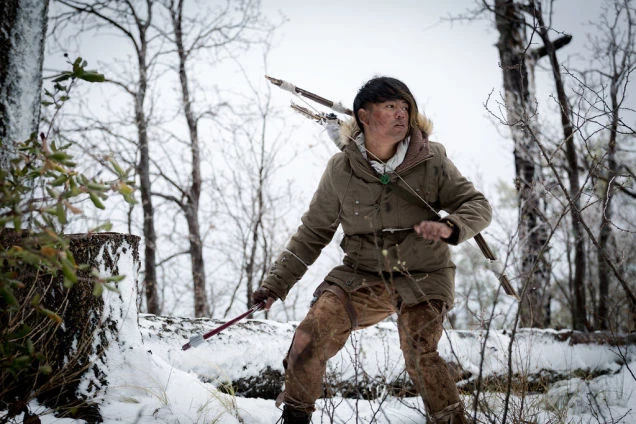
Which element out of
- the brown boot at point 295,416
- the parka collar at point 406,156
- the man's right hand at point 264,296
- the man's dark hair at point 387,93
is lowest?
the brown boot at point 295,416

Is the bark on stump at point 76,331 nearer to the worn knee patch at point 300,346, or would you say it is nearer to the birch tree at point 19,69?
the birch tree at point 19,69

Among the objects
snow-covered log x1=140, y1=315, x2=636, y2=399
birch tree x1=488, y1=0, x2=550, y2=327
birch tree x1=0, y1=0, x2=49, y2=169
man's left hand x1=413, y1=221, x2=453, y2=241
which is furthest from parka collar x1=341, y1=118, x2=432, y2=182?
birch tree x1=488, y1=0, x2=550, y2=327

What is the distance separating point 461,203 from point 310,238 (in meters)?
0.95

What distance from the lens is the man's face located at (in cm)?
260

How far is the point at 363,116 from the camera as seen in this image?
2789 millimetres

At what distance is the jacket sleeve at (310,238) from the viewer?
274cm

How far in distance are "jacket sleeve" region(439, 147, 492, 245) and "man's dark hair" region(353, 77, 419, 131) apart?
1.03 ft

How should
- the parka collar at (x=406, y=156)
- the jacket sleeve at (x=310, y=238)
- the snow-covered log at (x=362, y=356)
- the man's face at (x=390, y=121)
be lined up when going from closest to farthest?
the parka collar at (x=406, y=156) < the man's face at (x=390, y=121) < the jacket sleeve at (x=310, y=238) < the snow-covered log at (x=362, y=356)

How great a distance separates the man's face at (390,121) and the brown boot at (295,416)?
158 cm

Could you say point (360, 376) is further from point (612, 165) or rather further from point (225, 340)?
point (612, 165)

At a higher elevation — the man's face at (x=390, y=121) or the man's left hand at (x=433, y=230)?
the man's face at (x=390, y=121)

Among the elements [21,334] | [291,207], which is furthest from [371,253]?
[291,207]

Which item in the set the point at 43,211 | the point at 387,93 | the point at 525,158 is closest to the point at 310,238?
the point at 387,93

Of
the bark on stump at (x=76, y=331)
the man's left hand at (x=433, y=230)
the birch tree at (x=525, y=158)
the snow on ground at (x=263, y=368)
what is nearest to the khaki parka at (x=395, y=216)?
the man's left hand at (x=433, y=230)
